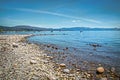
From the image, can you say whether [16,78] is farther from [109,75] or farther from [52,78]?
→ [109,75]

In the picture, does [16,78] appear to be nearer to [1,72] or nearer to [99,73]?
[1,72]

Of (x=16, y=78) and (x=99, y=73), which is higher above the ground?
(x=16, y=78)

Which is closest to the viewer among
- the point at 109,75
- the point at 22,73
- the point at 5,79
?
the point at 5,79

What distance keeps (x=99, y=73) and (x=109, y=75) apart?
90 centimetres

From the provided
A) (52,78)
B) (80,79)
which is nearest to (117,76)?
(80,79)

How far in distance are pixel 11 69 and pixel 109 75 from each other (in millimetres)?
8775

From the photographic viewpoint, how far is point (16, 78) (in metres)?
8.48

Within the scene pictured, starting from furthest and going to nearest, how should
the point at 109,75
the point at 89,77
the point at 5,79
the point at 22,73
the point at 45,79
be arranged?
the point at 109,75
the point at 89,77
the point at 22,73
the point at 45,79
the point at 5,79

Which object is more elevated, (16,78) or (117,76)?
(16,78)

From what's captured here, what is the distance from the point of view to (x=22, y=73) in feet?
31.0

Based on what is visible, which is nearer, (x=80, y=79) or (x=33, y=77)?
(x=33, y=77)

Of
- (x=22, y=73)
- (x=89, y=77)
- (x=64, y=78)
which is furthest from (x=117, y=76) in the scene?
(x=22, y=73)

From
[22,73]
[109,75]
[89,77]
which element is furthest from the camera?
[109,75]

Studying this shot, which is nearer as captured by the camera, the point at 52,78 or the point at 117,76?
the point at 52,78
